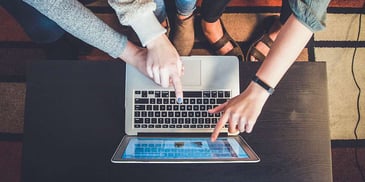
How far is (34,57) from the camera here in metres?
1.30

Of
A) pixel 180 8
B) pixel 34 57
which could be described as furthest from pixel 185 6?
pixel 34 57

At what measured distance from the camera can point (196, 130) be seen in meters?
0.81

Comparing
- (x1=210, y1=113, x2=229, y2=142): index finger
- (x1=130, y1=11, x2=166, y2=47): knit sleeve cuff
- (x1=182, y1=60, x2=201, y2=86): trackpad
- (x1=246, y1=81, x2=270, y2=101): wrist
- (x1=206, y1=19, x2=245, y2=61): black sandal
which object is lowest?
(x1=210, y1=113, x2=229, y2=142): index finger

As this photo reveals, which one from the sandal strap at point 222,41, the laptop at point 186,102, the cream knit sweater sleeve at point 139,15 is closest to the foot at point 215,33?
the sandal strap at point 222,41

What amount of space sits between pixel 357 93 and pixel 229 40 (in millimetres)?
561

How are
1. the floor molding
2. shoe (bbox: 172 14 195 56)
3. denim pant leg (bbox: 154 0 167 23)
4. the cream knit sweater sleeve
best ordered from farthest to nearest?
the floor molding < shoe (bbox: 172 14 195 56) < denim pant leg (bbox: 154 0 167 23) < the cream knit sweater sleeve

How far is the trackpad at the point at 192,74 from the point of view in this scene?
813mm

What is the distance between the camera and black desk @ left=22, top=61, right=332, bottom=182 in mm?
774

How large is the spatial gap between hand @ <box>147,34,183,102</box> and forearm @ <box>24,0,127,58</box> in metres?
0.08

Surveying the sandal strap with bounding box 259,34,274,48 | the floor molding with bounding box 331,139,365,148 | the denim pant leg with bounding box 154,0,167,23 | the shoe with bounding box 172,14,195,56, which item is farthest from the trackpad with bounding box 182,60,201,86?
the floor molding with bounding box 331,139,365,148

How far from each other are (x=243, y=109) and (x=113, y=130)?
1.05 ft

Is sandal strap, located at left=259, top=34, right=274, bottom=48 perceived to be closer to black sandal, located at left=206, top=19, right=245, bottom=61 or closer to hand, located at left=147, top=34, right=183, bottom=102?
black sandal, located at left=206, top=19, right=245, bottom=61

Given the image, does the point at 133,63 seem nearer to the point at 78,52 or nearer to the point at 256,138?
the point at 256,138

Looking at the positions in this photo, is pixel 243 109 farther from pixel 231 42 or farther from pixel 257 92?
pixel 231 42
